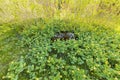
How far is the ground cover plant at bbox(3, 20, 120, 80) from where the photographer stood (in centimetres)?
187

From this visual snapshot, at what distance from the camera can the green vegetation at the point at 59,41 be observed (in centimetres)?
190

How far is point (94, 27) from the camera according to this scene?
2.56 m

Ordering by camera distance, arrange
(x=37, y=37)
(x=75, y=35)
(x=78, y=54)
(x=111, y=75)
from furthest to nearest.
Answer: (x=75, y=35)
(x=37, y=37)
(x=78, y=54)
(x=111, y=75)

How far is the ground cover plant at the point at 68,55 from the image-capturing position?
1.87 metres

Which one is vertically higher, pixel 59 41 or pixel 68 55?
pixel 59 41

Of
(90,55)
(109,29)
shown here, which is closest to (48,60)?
(90,55)

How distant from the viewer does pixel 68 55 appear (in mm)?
2078

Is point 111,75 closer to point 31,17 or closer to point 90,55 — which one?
point 90,55

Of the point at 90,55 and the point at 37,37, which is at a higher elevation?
the point at 37,37

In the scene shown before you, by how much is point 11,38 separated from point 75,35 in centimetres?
87

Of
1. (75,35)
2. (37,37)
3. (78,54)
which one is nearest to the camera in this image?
(78,54)

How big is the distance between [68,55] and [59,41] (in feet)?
0.79

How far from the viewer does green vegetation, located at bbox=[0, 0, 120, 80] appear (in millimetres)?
1900

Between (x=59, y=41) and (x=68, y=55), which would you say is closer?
(x=68, y=55)
